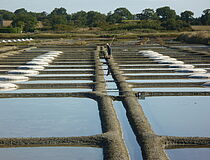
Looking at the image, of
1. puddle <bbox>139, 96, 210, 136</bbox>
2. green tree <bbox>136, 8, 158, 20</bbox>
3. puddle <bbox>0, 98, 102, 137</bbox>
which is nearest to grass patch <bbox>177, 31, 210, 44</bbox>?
puddle <bbox>139, 96, 210, 136</bbox>

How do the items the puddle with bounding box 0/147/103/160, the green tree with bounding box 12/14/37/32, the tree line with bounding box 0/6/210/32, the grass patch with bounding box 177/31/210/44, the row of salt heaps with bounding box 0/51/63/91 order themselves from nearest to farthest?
the puddle with bounding box 0/147/103/160
the row of salt heaps with bounding box 0/51/63/91
the grass patch with bounding box 177/31/210/44
the tree line with bounding box 0/6/210/32
the green tree with bounding box 12/14/37/32

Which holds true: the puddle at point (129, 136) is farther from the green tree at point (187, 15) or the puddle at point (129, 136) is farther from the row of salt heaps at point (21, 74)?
the green tree at point (187, 15)

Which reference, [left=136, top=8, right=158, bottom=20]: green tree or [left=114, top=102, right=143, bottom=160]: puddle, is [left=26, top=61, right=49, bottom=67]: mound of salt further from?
[left=136, top=8, right=158, bottom=20]: green tree

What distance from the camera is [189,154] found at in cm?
450

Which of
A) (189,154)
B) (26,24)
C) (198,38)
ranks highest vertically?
(26,24)

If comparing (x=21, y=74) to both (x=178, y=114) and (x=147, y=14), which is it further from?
(x=147, y=14)

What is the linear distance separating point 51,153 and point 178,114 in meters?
2.46

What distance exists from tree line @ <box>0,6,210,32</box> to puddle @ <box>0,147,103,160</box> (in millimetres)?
40213

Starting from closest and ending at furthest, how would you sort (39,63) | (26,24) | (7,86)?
(7,86) < (39,63) < (26,24)

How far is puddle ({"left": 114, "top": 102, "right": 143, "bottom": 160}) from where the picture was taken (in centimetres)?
448

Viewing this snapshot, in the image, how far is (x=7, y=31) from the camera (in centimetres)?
4319

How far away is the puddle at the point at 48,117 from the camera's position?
5324mm

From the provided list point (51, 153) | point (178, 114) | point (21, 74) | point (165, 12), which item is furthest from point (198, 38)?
point (165, 12)

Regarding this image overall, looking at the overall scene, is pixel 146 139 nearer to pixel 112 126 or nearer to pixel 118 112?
pixel 112 126
